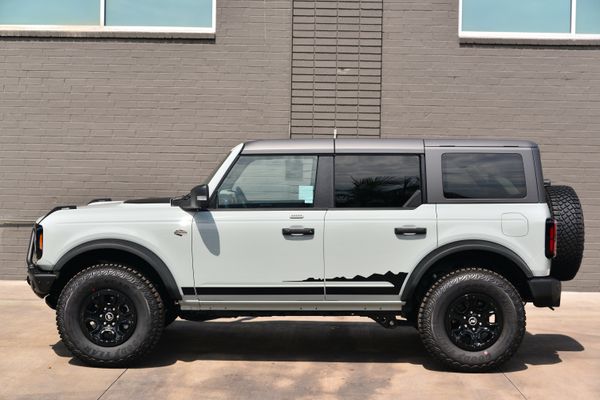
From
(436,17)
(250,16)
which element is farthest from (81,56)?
(436,17)

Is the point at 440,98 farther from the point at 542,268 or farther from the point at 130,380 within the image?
the point at 130,380

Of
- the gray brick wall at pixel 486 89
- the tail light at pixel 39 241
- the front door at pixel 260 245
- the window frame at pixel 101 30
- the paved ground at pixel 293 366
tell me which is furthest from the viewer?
the window frame at pixel 101 30

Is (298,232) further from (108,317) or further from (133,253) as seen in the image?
(108,317)

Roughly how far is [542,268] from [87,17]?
24.6 ft

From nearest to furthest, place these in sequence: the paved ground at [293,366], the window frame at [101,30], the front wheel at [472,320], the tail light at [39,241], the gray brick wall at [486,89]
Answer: the paved ground at [293,366] → the front wheel at [472,320] → the tail light at [39,241] → the gray brick wall at [486,89] → the window frame at [101,30]

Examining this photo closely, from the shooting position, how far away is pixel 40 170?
33.8ft

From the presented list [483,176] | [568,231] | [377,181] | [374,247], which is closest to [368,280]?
[374,247]

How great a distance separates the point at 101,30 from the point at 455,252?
6.67 meters

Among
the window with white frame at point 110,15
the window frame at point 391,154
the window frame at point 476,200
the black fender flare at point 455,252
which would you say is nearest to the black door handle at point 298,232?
the window frame at point 391,154

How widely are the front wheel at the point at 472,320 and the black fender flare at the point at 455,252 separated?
165mm

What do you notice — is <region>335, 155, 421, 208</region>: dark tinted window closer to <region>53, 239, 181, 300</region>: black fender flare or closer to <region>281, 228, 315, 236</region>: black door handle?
<region>281, 228, 315, 236</region>: black door handle

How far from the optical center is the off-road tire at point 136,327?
5.91 metres

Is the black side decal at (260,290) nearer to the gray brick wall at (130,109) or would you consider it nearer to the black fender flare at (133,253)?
the black fender flare at (133,253)

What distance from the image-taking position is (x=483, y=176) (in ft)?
19.8
